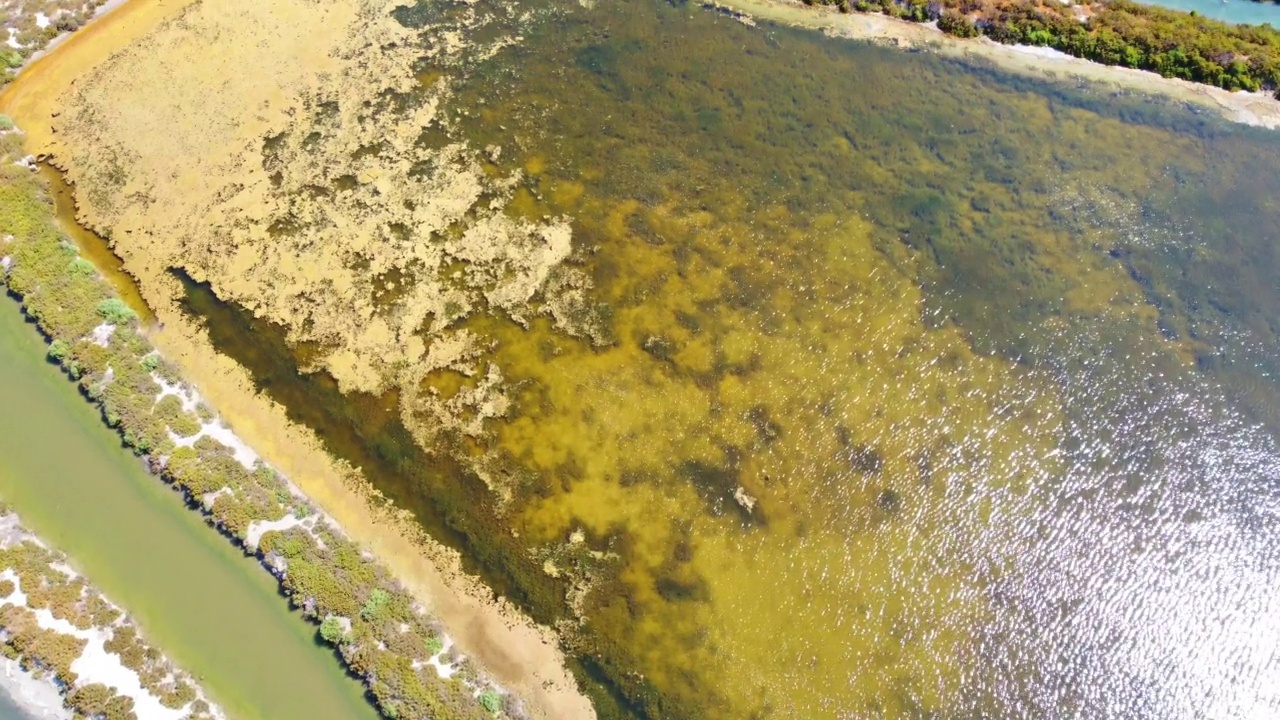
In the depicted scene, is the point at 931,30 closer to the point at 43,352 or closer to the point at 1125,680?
the point at 1125,680

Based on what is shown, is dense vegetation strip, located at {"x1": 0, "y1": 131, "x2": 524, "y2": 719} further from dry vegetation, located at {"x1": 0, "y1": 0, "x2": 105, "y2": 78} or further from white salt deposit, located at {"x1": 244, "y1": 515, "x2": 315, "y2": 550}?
dry vegetation, located at {"x1": 0, "y1": 0, "x2": 105, "y2": 78}

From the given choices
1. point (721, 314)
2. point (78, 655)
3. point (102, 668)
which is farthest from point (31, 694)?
point (721, 314)

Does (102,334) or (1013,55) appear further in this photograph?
(1013,55)

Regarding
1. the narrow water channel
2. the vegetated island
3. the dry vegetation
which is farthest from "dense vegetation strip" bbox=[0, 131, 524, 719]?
the dry vegetation

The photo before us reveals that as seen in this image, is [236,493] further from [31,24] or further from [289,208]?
[31,24]

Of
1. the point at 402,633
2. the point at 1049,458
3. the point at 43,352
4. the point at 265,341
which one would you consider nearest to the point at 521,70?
the point at 265,341

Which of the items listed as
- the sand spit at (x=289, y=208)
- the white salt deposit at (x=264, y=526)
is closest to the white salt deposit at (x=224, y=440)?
the sand spit at (x=289, y=208)
